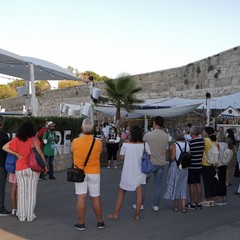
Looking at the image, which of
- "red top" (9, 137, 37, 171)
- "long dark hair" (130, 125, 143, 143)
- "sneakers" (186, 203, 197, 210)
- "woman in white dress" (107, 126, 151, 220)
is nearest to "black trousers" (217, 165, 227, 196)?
"sneakers" (186, 203, 197, 210)

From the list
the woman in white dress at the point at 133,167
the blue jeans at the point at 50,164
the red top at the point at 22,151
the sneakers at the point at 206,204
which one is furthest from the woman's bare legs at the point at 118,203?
the blue jeans at the point at 50,164

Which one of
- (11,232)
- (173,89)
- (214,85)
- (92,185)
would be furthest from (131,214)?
(173,89)

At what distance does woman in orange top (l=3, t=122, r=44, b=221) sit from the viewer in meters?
5.86

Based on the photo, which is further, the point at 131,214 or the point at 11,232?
the point at 131,214

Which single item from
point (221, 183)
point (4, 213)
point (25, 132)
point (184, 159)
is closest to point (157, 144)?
point (184, 159)

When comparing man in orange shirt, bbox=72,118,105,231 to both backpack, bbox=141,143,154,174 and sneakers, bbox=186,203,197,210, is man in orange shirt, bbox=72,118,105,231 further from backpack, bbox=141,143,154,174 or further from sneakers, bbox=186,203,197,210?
sneakers, bbox=186,203,197,210

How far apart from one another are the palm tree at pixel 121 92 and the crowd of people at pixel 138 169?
14692 millimetres

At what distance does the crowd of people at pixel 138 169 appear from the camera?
17.8 feet

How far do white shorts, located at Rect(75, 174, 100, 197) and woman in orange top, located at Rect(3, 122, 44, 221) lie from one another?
0.91 m

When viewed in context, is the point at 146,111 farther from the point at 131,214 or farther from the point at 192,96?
the point at 131,214

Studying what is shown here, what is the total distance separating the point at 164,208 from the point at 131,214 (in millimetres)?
832

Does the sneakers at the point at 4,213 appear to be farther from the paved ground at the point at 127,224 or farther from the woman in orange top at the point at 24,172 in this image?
the woman in orange top at the point at 24,172

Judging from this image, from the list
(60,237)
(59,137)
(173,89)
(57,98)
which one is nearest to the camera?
(60,237)

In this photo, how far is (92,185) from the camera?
5.45 m
